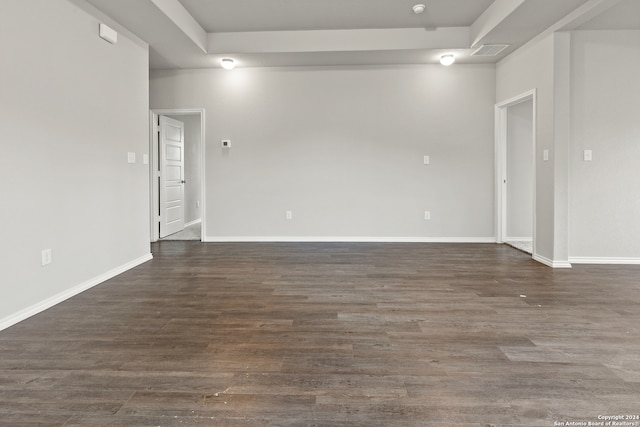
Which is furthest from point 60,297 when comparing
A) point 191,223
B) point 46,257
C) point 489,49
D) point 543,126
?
point 489,49

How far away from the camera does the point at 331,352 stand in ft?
7.11

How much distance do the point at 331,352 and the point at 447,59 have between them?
14.8 ft

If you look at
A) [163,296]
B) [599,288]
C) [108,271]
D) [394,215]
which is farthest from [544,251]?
[108,271]

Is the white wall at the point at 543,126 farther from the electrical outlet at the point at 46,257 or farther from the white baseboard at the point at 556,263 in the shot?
the electrical outlet at the point at 46,257

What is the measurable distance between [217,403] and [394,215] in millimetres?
4502

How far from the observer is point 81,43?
342 centimetres

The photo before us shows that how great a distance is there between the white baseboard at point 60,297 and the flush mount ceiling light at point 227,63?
2.90m

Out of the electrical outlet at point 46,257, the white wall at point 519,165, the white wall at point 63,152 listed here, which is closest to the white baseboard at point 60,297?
the white wall at point 63,152

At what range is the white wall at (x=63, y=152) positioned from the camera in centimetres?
266

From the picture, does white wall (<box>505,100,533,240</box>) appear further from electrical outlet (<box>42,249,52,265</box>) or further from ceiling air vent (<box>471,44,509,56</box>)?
electrical outlet (<box>42,249,52,265</box>)

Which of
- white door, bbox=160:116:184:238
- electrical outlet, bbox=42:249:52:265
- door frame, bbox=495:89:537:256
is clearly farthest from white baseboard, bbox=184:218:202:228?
door frame, bbox=495:89:537:256

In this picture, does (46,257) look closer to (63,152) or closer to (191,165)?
(63,152)

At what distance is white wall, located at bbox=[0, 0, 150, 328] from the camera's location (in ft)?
8.72

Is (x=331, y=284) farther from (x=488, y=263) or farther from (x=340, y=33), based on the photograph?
(x=340, y=33)
